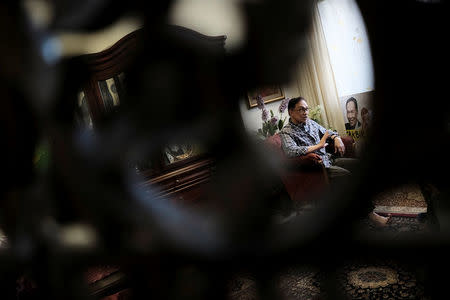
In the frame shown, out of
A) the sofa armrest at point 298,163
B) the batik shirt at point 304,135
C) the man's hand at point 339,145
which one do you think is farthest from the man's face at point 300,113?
the sofa armrest at point 298,163

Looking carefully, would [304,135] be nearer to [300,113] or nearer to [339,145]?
[339,145]

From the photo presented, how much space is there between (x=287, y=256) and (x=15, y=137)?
11 cm

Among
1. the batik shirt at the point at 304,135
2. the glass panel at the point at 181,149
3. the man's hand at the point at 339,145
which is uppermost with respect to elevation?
the glass panel at the point at 181,149

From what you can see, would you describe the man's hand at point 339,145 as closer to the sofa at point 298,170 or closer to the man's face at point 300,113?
the man's face at point 300,113

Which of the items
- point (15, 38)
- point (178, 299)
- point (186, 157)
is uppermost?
point (15, 38)

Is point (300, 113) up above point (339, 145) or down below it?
above

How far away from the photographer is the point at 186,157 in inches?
107

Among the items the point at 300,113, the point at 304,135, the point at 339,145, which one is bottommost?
the point at 339,145

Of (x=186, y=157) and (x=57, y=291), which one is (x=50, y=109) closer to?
(x=57, y=291)

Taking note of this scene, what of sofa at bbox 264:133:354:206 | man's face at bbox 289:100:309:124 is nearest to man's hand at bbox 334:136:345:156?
man's face at bbox 289:100:309:124

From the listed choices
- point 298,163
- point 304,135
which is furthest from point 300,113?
point 304,135

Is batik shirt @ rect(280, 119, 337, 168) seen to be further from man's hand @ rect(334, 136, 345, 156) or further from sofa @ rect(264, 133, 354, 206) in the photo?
sofa @ rect(264, 133, 354, 206)

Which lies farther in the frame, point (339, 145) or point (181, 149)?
point (339, 145)

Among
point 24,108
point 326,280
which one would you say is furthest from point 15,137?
point 326,280
